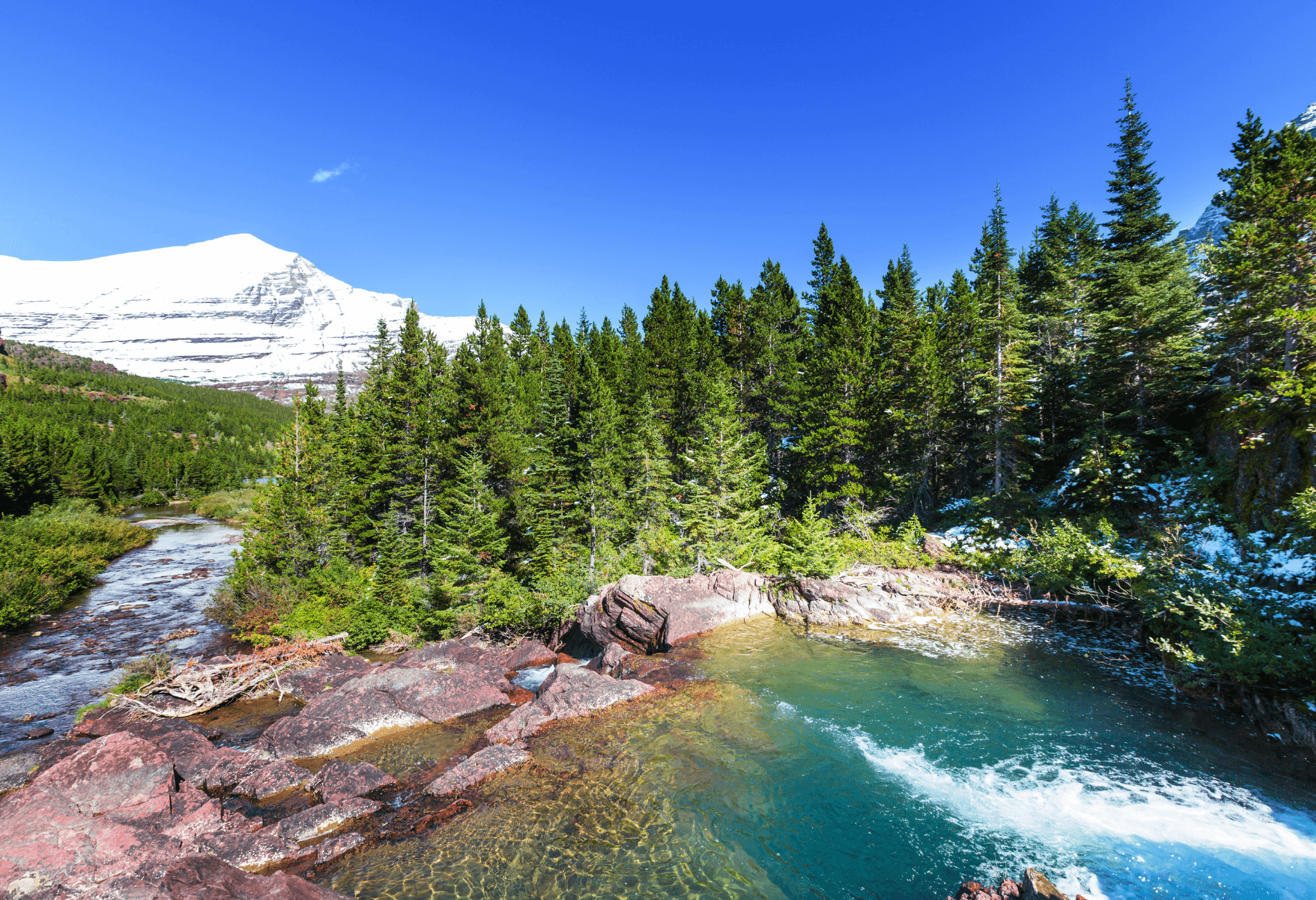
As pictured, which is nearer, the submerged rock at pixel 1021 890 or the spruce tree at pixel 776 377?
the submerged rock at pixel 1021 890

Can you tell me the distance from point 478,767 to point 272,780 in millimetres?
5100

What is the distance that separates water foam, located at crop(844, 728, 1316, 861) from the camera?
29.3 feet

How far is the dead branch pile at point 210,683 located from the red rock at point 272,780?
6.84 m

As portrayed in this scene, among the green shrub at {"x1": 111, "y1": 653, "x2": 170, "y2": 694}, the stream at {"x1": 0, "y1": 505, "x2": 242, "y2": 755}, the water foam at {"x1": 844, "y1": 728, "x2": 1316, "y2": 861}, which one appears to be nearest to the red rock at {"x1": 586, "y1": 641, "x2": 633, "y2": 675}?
the water foam at {"x1": 844, "y1": 728, "x2": 1316, "y2": 861}

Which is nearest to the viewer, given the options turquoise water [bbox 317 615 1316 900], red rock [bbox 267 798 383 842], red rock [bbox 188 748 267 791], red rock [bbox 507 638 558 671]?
turquoise water [bbox 317 615 1316 900]

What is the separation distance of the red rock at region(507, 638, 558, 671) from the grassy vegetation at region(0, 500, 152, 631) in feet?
89.0

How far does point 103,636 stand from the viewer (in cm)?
2481

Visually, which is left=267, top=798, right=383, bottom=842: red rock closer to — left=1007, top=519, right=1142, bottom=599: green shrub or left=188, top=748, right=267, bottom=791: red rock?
left=188, top=748, right=267, bottom=791: red rock

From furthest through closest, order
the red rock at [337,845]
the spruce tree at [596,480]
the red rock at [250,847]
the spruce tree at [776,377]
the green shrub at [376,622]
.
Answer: the spruce tree at [776,377] → the spruce tree at [596,480] → the green shrub at [376,622] → the red rock at [337,845] → the red rock at [250,847]

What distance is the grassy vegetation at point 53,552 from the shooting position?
86.8ft

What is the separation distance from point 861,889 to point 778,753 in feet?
13.7

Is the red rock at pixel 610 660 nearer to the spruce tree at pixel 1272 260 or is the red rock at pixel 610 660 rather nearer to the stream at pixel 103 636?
the stream at pixel 103 636

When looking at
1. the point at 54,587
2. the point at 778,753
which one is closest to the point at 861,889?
the point at 778,753

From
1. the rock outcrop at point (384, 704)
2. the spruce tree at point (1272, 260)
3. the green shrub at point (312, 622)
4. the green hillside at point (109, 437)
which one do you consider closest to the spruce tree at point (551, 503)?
Answer: the rock outcrop at point (384, 704)
